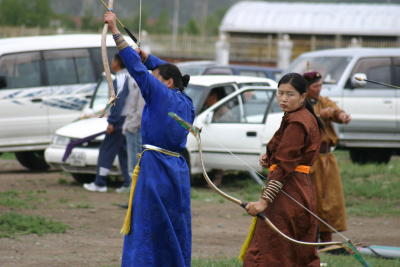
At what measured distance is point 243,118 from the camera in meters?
13.3

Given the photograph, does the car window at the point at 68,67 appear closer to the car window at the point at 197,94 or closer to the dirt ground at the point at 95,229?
the dirt ground at the point at 95,229

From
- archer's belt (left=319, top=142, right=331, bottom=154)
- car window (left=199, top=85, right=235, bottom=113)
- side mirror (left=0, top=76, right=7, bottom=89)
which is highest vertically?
archer's belt (left=319, top=142, right=331, bottom=154)

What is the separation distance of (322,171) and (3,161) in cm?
923

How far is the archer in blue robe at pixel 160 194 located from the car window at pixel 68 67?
8566 millimetres

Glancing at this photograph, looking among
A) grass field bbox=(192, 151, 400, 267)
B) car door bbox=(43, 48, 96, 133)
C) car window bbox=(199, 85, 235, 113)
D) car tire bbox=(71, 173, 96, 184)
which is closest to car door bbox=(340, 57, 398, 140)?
grass field bbox=(192, 151, 400, 267)

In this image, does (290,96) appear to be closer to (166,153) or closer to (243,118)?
(166,153)

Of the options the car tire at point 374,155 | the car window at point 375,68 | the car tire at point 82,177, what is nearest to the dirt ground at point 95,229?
the car tire at point 82,177

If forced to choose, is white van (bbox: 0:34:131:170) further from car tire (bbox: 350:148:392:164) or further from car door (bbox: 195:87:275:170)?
car tire (bbox: 350:148:392:164)

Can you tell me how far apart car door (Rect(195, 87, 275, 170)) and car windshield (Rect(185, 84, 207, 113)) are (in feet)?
0.82

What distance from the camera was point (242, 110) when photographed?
13.3m

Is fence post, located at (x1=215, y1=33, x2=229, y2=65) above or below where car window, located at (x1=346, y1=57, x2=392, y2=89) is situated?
below

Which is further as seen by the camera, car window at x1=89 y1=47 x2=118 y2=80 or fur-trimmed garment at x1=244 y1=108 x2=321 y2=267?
car window at x1=89 y1=47 x2=118 y2=80

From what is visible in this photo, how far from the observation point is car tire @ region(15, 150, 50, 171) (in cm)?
1563

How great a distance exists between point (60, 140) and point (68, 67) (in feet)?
7.30
